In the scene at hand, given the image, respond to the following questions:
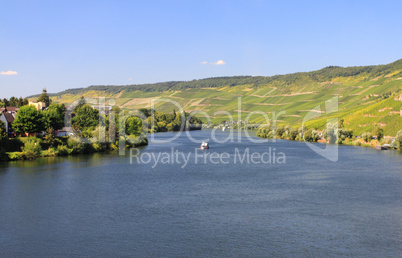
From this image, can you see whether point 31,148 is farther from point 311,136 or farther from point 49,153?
point 311,136

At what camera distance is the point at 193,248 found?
26.6 metres

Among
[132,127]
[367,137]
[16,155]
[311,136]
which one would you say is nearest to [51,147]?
[16,155]

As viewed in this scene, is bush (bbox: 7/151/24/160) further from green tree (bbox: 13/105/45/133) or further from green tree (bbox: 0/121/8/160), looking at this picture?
green tree (bbox: 13/105/45/133)

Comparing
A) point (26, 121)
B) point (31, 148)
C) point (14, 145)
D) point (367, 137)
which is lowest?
point (31, 148)

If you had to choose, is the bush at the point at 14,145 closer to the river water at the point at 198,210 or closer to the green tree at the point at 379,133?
the river water at the point at 198,210

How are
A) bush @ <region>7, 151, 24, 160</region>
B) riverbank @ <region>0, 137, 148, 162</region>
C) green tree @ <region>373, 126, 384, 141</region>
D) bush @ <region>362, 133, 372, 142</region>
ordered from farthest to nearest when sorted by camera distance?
green tree @ <region>373, 126, 384, 141</region>
bush @ <region>362, 133, 372, 142</region>
riverbank @ <region>0, 137, 148, 162</region>
bush @ <region>7, 151, 24, 160</region>

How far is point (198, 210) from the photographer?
3512 cm

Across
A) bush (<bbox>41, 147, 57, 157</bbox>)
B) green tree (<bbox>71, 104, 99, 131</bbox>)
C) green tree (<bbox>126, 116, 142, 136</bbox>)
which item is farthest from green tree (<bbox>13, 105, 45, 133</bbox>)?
green tree (<bbox>126, 116, 142, 136</bbox>)

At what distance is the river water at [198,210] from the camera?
27.0 metres

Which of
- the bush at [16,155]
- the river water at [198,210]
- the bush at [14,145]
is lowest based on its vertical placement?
the river water at [198,210]

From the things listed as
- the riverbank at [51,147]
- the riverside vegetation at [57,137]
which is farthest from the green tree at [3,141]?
→ the riverbank at [51,147]

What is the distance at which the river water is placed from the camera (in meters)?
27.0

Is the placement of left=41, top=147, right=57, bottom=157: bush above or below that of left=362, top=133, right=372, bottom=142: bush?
below

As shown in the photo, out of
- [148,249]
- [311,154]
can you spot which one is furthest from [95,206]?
[311,154]
